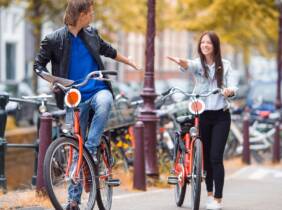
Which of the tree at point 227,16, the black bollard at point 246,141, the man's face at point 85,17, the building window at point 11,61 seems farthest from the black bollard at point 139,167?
the building window at point 11,61

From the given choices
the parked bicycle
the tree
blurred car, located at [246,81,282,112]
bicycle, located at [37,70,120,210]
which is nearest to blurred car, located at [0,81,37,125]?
the parked bicycle

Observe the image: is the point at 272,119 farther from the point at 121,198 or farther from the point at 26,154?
the point at 121,198

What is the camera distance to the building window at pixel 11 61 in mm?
46406

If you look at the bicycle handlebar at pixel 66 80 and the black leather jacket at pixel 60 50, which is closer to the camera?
the bicycle handlebar at pixel 66 80

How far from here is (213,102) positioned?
27.3 feet

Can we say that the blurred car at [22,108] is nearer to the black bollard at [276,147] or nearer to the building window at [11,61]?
the black bollard at [276,147]

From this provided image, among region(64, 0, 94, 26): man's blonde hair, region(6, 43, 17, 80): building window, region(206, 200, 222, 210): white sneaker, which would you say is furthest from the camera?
region(6, 43, 17, 80): building window

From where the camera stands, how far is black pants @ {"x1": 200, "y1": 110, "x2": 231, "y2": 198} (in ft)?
27.1

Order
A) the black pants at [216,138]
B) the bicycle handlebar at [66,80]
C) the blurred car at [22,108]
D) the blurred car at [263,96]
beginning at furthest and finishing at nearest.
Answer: the blurred car at [263,96] → the blurred car at [22,108] → the black pants at [216,138] → the bicycle handlebar at [66,80]

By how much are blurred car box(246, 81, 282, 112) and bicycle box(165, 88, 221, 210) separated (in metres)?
13.7

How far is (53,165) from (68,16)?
1225 millimetres

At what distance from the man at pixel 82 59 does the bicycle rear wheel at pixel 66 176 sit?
0.21 meters

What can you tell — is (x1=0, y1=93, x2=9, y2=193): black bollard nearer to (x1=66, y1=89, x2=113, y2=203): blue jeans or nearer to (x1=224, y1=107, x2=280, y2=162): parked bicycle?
(x1=66, y1=89, x2=113, y2=203): blue jeans

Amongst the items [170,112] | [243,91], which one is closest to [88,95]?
[170,112]
